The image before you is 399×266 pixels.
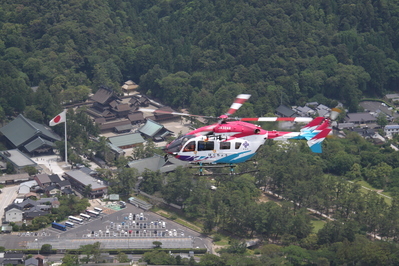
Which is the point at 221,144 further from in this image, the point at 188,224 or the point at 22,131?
the point at 22,131

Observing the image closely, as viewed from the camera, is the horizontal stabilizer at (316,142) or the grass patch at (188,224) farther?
the grass patch at (188,224)

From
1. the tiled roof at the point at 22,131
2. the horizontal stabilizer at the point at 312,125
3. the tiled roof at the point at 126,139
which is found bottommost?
the tiled roof at the point at 126,139

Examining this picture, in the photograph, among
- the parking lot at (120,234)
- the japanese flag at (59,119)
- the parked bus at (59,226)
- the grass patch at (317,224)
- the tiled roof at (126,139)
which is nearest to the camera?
the parking lot at (120,234)

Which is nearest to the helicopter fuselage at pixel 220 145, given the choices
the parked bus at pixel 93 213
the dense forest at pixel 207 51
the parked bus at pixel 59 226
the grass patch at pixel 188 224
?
the grass patch at pixel 188 224

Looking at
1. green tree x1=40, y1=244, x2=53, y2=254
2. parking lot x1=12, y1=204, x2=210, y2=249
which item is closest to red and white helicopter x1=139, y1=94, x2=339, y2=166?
parking lot x1=12, y1=204, x2=210, y2=249

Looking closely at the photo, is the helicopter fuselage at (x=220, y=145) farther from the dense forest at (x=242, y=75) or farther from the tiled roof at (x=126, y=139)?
the tiled roof at (x=126, y=139)

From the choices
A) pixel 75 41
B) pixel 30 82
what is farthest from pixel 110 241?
pixel 75 41
